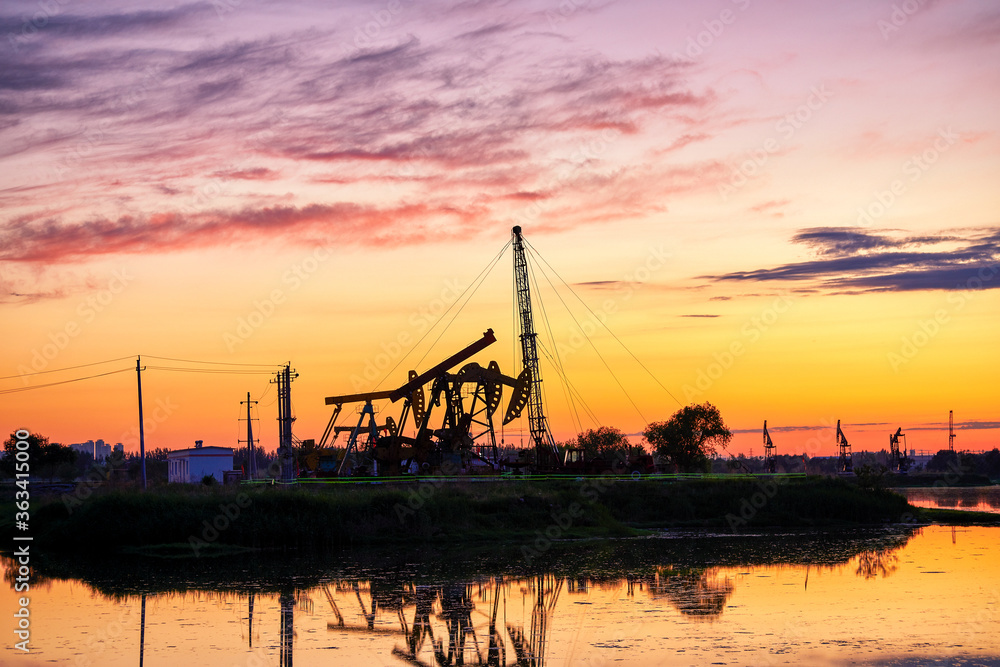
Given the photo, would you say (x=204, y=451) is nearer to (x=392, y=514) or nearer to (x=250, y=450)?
(x=250, y=450)

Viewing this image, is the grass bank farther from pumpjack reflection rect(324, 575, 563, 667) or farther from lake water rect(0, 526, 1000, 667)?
pumpjack reflection rect(324, 575, 563, 667)

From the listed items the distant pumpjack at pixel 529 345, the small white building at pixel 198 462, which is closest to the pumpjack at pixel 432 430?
the distant pumpjack at pixel 529 345

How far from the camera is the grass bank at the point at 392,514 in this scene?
35.5 meters

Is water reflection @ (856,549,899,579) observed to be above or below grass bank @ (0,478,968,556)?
below

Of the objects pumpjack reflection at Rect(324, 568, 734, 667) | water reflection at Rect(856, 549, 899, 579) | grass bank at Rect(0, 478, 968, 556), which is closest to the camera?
pumpjack reflection at Rect(324, 568, 734, 667)

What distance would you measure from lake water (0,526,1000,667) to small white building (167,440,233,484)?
176 feet

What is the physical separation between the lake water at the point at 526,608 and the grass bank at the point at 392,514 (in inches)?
115

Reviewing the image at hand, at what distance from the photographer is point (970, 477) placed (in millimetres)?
137250

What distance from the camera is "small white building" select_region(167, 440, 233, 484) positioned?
3322 inches

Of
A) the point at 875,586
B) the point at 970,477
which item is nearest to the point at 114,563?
the point at 875,586

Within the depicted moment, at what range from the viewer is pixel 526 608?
2239 cm

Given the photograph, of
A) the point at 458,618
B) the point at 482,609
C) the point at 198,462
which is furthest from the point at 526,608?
the point at 198,462

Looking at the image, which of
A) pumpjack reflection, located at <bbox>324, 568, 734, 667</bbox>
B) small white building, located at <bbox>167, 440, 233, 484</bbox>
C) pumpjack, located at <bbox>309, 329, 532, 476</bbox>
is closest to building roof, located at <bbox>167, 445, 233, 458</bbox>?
small white building, located at <bbox>167, 440, 233, 484</bbox>

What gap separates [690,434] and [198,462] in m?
A: 44.0
